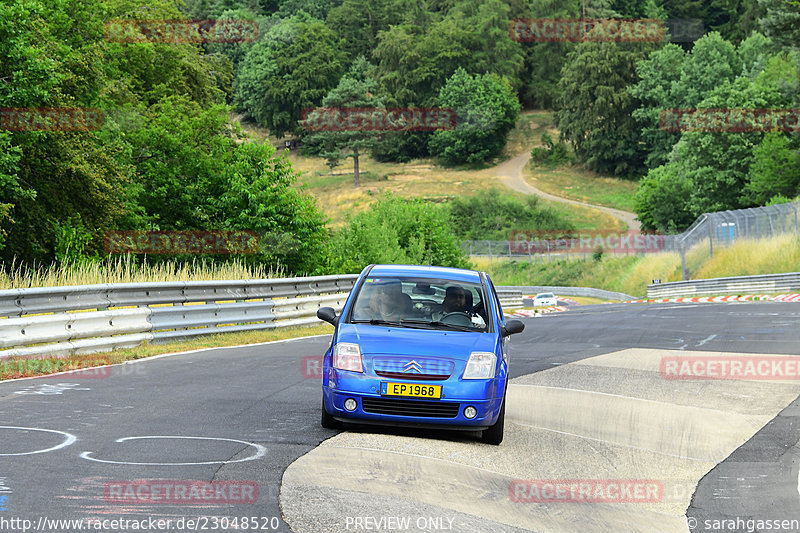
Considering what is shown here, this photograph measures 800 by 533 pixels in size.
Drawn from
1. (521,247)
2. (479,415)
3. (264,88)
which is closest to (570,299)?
(521,247)

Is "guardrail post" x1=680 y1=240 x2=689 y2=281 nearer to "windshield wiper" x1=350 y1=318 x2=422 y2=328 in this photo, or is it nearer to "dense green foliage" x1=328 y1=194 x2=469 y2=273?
"dense green foliage" x1=328 y1=194 x2=469 y2=273

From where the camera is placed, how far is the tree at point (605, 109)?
124 m

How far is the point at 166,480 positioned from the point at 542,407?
6012 millimetres

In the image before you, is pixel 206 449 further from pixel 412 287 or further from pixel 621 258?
pixel 621 258

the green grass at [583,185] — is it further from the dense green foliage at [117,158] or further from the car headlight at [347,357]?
the car headlight at [347,357]

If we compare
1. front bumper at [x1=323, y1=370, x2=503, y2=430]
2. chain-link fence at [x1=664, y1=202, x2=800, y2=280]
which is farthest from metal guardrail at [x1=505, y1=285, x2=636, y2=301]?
front bumper at [x1=323, y1=370, x2=503, y2=430]

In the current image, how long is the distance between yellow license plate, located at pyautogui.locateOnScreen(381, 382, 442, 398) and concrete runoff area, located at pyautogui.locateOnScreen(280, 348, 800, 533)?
0.40 metres

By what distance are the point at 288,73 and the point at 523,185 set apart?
164 feet

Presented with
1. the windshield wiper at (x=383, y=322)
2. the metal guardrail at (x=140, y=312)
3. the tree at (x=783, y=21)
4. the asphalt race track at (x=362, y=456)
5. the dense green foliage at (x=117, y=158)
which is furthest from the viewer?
the tree at (x=783, y=21)

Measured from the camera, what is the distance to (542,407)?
463 inches

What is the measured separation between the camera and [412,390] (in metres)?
8.88

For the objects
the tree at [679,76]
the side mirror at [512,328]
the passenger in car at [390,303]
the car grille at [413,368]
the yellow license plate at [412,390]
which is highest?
the tree at [679,76]

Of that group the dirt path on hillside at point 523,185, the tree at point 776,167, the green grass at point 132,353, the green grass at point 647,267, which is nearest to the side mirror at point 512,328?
the green grass at point 132,353

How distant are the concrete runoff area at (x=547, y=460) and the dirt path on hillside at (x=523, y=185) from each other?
285ft
